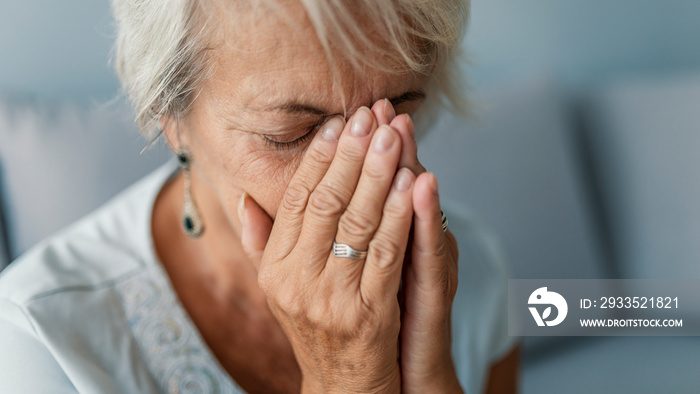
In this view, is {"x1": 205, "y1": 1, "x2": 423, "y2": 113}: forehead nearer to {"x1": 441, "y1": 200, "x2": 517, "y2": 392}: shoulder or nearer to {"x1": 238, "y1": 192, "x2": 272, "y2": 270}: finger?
{"x1": 238, "y1": 192, "x2": 272, "y2": 270}: finger

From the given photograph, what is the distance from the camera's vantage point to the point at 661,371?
76.6 inches

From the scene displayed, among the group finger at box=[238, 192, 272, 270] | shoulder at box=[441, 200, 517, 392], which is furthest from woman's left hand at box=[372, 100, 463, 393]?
shoulder at box=[441, 200, 517, 392]

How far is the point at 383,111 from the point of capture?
944mm

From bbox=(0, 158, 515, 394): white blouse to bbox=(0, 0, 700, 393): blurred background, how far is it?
1.49 ft

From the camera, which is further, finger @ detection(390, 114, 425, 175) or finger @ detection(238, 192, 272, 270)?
finger @ detection(238, 192, 272, 270)

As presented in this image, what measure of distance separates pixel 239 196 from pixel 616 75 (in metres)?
1.75

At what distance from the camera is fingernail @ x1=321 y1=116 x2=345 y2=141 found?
95 centimetres

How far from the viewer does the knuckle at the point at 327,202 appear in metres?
0.93

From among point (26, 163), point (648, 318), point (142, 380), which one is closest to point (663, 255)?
point (648, 318)

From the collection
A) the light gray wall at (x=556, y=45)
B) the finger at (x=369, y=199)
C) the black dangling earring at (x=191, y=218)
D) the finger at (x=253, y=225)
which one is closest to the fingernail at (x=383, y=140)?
the finger at (x=369, y=199)

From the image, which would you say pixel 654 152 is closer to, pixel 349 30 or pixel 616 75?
pixel 616 75

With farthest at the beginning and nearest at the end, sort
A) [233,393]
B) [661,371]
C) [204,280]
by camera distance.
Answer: [661,371]
[204,280]
[233,393]

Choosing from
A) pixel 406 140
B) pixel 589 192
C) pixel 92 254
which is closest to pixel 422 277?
pixel 406 140

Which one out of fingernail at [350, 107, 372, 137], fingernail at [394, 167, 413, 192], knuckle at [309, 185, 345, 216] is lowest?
knuckle at [309, 185, 345, 216]
